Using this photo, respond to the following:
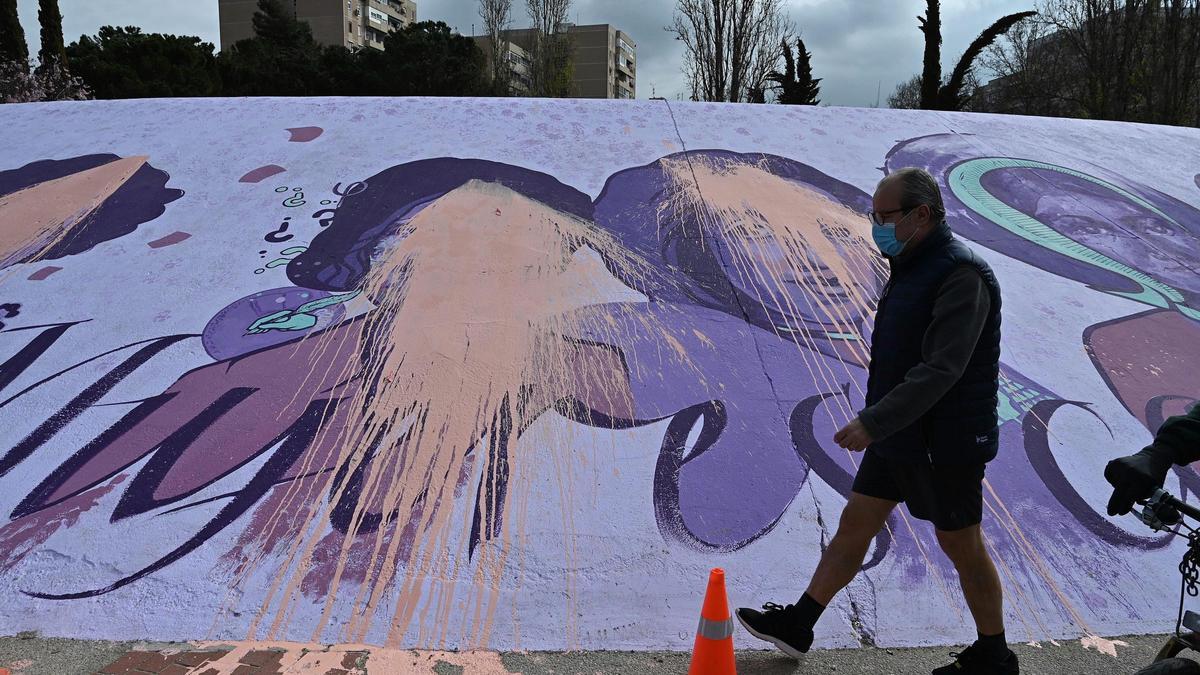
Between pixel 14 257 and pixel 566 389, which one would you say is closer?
pixel 566 389

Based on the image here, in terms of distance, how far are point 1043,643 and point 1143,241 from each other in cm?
418

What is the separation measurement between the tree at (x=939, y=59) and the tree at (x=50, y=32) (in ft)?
70.3

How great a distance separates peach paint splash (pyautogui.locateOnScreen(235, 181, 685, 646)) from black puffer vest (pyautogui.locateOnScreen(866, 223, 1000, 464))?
5.26ft

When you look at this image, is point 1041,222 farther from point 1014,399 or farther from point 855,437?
point 855,437

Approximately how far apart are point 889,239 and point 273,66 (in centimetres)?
3251

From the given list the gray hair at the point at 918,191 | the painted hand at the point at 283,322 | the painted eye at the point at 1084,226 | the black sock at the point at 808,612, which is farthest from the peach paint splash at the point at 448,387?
the painted eye at the point at 1084,226

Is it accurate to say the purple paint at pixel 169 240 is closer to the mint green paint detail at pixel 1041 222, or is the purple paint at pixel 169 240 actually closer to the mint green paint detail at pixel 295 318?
the mint green paint detail at pixel 295 318

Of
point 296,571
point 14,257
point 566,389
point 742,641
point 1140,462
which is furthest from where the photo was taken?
point 14,257

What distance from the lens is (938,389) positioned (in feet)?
7.49

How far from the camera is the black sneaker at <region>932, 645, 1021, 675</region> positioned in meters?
2.48

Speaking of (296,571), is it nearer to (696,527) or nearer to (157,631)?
(157,631)

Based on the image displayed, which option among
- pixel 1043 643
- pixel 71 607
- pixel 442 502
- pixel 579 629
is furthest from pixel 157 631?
pixel 1043 643

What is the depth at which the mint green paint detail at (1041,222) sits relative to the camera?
5109 millimetres

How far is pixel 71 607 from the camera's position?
2965 millimetres
